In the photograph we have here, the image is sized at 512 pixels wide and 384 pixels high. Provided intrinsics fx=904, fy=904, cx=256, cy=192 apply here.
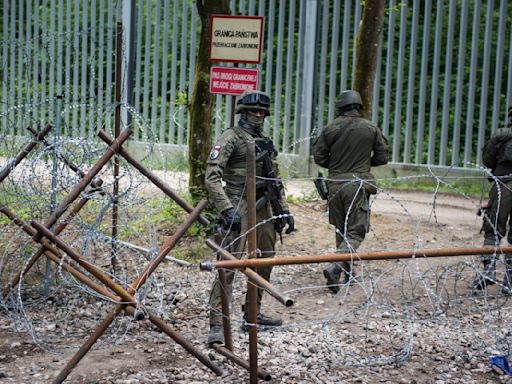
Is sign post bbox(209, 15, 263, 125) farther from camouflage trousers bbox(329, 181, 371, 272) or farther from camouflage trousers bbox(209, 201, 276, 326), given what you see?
camouflage trousers bbox(209, 201, 276, 326)

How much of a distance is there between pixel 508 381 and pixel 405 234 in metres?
5.27

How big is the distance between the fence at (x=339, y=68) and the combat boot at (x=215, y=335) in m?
7.22

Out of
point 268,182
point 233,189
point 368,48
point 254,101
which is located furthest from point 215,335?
point 368,48

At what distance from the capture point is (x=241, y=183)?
656 cm

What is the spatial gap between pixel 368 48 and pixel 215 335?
5801mm

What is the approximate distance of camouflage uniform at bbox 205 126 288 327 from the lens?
246 inches

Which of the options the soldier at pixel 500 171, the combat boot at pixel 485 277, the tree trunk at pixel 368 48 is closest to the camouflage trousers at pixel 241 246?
the combat boot at pixel 485 277

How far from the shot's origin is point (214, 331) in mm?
6383

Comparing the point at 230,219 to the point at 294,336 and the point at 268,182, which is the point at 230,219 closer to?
the point at 268,182

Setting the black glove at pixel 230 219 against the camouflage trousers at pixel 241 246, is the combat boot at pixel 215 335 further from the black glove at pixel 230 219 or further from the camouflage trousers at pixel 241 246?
the black glove at pixel 230 219

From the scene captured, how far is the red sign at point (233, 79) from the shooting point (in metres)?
8.28

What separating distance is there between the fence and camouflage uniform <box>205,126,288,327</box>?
6.82 metres

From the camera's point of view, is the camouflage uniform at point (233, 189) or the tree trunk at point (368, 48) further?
the tree trunk at point (368, 48)

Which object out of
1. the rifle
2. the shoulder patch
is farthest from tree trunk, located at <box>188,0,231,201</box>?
the shoulder patch
